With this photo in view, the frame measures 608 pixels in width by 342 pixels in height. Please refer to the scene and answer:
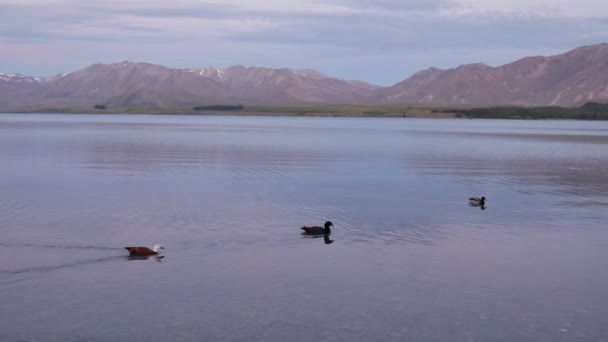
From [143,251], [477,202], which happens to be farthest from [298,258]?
[477,202]

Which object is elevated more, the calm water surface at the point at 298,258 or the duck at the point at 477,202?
the duck at the point at 477,202

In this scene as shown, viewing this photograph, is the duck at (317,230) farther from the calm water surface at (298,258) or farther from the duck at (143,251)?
the duck at (143,251)

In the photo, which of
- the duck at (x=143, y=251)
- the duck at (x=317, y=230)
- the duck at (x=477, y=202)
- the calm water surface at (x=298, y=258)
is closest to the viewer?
the calm water surface at (x=298, y=258)

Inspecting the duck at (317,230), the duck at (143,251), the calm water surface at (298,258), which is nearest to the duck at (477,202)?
the calm water surface at (298,258)

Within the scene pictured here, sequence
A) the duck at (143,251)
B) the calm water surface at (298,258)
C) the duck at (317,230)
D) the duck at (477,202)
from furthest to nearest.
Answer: the duck at (477,202) → the duck at (317,230) → the duck at (143,251) → the calm water surface at (298,258)

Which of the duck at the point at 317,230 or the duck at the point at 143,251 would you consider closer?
the duck at the point at 143,251

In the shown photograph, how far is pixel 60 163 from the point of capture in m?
40.7

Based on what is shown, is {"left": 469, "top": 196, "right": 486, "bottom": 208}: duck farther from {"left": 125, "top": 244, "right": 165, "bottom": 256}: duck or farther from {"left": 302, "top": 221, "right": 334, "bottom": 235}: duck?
{"left": 125, "top": 244, "right": 165, "bottom": 256}: duck

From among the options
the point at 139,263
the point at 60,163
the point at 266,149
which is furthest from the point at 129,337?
the point at 266,149

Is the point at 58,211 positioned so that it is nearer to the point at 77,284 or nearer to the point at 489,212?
the point at 77,284

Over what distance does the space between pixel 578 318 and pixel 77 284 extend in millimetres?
9523

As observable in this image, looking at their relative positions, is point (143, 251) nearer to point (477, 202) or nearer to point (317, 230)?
point (317, 230)

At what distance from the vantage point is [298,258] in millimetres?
18031

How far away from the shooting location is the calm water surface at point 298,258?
42.2 feet
